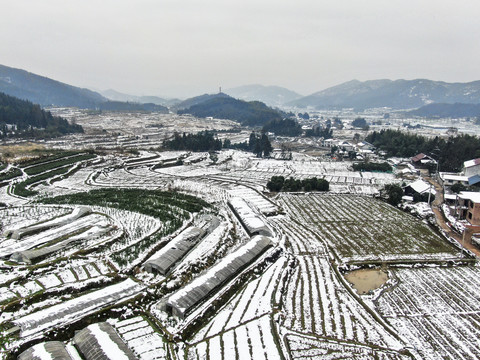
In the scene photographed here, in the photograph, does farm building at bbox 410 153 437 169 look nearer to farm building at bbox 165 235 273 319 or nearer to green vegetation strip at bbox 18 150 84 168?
farm building at bbox 165 235 273 319

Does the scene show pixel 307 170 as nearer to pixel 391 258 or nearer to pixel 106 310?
pixel 391 258

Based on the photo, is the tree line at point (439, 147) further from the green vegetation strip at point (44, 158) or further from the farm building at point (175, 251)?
the green vegetation strip at point (44, 158)

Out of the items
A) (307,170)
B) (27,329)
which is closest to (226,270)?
(27,329)

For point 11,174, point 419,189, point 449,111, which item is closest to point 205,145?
point 11,174

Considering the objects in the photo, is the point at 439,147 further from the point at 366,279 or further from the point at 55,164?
the point at 55,164

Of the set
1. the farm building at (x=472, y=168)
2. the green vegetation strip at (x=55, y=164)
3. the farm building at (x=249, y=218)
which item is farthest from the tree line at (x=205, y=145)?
the farm building at (x=249, y=218)

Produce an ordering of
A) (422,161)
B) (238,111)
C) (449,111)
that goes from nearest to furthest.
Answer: (422,161) < (238,111) < (449,111)
